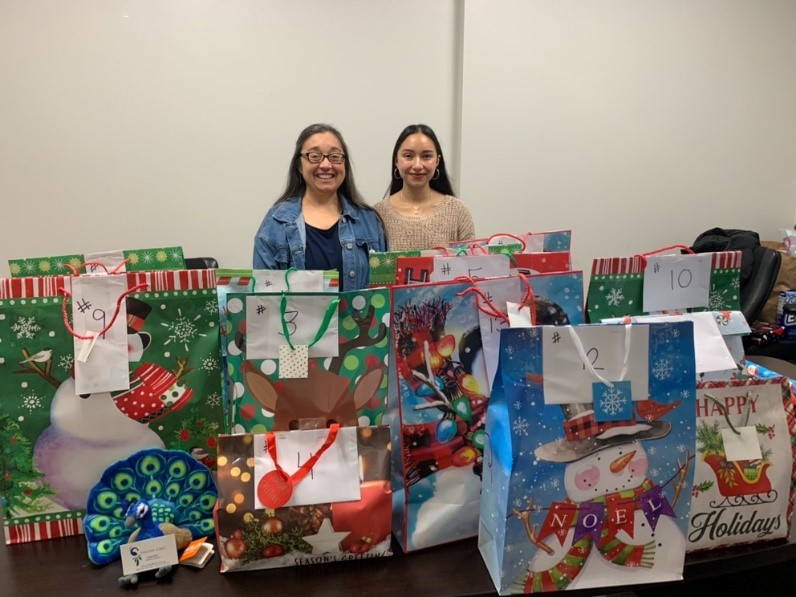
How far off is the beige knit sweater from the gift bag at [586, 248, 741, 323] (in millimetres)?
992

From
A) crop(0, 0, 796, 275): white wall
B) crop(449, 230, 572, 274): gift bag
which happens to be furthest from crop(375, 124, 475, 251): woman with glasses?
crop(0, 0, 796, 275): white wall

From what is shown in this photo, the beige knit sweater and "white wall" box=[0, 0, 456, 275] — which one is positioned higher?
"white wall" box=[0, 0, 456, 275]

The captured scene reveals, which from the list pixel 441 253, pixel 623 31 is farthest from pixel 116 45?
pixel 623 31

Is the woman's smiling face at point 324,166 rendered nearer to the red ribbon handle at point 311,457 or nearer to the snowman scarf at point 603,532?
the red ribbon handle at point 311,457

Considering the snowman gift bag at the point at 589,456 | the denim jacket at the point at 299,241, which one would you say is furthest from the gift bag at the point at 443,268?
the denim jacket at the point at 299,241

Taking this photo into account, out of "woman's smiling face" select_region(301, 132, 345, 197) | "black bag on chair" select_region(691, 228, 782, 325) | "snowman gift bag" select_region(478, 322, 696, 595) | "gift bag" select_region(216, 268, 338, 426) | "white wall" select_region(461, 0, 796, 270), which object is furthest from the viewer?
"white wall" select_region(461, 0, 796, 270)

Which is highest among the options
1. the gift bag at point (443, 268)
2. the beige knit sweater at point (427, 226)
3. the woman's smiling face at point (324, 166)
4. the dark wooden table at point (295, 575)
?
the woman's smiling face at point (324, 166)

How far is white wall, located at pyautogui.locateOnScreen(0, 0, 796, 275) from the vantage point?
2.52 m

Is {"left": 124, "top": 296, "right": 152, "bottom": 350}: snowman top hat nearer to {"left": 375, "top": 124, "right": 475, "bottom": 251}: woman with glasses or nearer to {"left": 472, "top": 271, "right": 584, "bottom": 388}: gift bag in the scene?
{"left": 472, "top": 271, "right": 584, "bottom": 388}: gift bag

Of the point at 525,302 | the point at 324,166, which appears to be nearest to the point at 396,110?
the point at 324,166

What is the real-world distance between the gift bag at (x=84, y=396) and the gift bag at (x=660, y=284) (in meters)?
0.76

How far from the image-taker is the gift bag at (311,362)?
2.72 ft

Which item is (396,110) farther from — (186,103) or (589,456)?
(589,456)

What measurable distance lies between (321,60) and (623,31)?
1.76 meters
